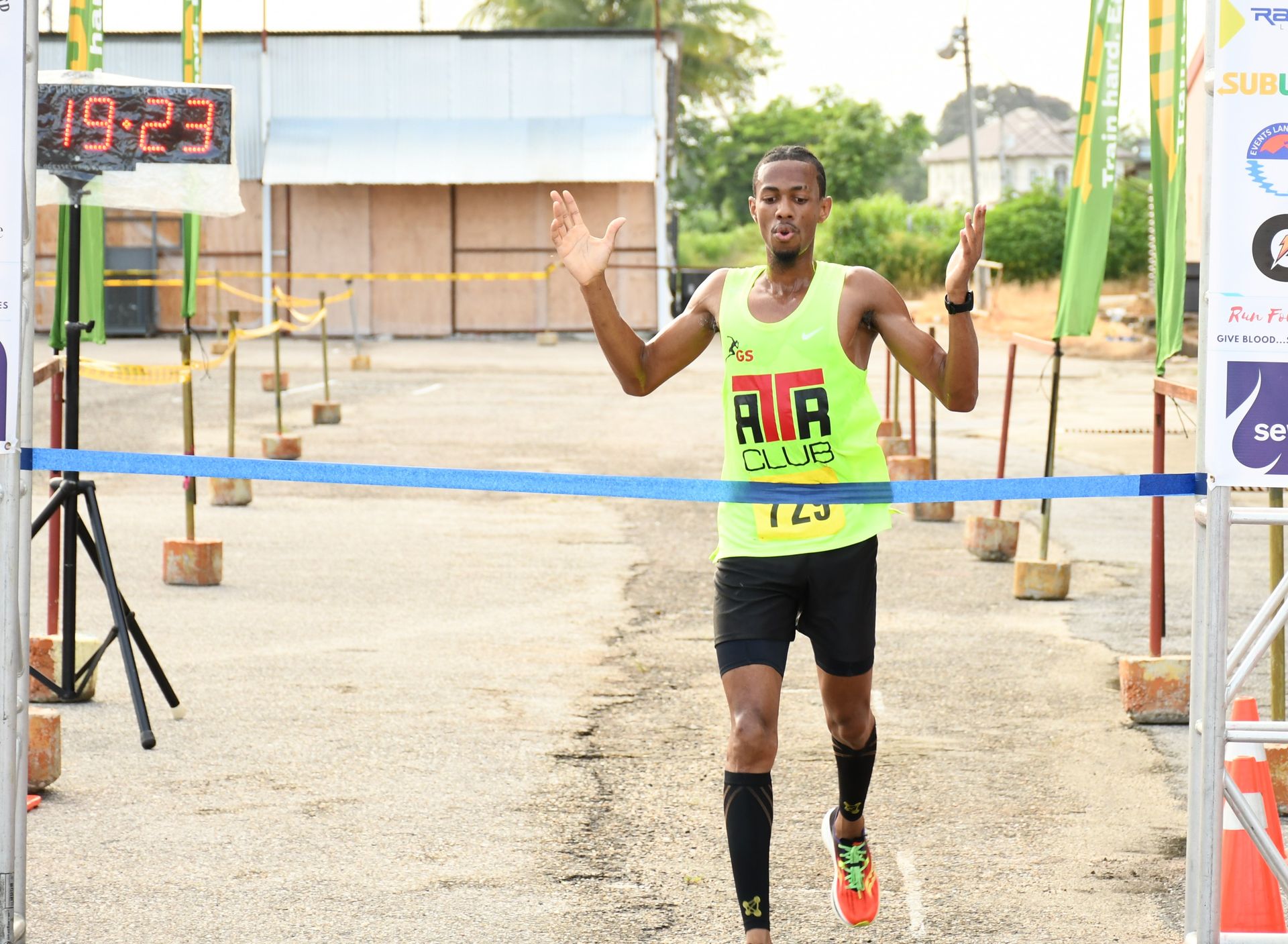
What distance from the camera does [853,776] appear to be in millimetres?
4809

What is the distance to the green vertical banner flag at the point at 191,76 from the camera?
28.4 ft

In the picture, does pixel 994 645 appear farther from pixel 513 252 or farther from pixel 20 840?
pixel 513 252

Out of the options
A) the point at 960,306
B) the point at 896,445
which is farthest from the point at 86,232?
the point at 896,445

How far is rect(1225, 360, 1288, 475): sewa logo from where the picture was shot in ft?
13.7

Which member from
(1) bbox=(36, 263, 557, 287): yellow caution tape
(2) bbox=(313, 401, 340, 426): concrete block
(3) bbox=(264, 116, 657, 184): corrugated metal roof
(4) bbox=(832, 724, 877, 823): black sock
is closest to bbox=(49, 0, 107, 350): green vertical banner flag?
(4) bbox=(832, 724, 877, 823): black sock

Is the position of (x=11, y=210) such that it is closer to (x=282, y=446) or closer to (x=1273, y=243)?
(x=1273, y=243)

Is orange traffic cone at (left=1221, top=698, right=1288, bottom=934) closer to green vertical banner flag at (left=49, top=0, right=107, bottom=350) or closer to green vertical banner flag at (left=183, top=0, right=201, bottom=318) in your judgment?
green vertical banner flag at (left=49, top=0, right=107, bottom=350)

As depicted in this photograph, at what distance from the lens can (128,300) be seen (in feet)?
115

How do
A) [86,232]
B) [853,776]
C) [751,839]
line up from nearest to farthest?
1. [751,839]
2. [853,776]
3. [86,232]

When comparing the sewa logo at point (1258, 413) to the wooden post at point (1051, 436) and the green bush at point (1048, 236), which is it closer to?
the wooden post at point (1051, 436)

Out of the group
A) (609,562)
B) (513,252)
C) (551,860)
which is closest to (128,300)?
(513,252)

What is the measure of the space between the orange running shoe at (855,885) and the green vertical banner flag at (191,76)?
5.21 metres

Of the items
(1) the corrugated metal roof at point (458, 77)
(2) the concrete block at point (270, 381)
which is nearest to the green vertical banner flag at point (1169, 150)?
(2) the concrete block at point (270, 381)

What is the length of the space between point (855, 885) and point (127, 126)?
3994mm
